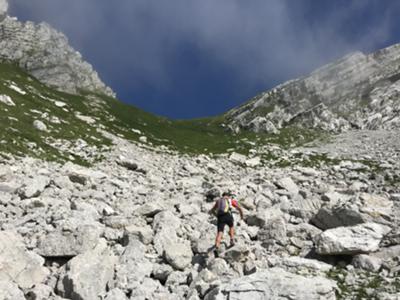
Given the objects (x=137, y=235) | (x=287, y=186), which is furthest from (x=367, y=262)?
(x=287, y=186)

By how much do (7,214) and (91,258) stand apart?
6.19 m

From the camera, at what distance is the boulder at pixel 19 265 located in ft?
39.0

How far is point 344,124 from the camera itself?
9625 cm

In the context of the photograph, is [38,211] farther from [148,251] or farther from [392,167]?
[392,167]

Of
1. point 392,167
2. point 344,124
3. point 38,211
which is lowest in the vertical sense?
point 38,211

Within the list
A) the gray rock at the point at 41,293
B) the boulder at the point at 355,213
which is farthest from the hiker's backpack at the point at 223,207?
the gray rock at the point at 41,293

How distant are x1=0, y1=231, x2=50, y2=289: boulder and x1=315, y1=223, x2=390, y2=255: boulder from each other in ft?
29.3

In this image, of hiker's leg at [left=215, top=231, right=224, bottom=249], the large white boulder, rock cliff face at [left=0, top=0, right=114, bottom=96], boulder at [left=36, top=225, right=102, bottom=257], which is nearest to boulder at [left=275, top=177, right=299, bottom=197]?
hiker's leg at [left=215, top=231, right=224, bottom=249]

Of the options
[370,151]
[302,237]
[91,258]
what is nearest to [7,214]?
[91,258]

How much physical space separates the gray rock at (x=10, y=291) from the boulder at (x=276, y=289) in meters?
4.95

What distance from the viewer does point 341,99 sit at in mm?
116375

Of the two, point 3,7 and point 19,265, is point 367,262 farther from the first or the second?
→ point 3,7

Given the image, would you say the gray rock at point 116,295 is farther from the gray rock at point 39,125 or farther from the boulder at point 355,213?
the gray rock at point 39,125

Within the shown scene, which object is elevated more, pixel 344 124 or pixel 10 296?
pixel 344 124
